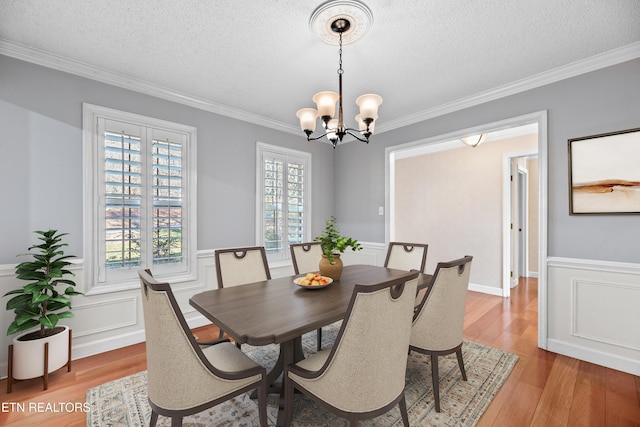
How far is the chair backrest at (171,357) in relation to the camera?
1.17m

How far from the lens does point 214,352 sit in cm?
162

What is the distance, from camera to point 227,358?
1.55 metres

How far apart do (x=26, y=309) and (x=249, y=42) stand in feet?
8.46

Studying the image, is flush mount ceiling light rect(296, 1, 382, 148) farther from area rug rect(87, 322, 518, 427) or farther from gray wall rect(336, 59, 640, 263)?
area rug rect(87, 322, 518, 427)

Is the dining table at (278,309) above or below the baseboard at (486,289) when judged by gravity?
above

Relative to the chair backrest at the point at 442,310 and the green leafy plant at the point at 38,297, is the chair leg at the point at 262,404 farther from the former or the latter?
the green leafy plant at the point at 38,297

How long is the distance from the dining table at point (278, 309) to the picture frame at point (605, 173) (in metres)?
1.57

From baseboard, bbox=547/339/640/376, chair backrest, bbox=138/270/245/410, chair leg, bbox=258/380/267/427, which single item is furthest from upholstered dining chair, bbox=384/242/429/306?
chair backrest, bbox=138/270/245/410

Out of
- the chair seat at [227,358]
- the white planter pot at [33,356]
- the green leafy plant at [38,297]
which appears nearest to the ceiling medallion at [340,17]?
the chair seat at [227,358]

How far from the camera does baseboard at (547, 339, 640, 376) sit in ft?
7.20

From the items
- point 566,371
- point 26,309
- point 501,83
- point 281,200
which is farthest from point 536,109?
point 26,309

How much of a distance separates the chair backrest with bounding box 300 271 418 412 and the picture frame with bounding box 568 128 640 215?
2219mm

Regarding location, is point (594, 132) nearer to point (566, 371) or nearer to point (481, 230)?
point (566, 371)

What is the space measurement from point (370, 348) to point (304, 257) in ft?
5.85
